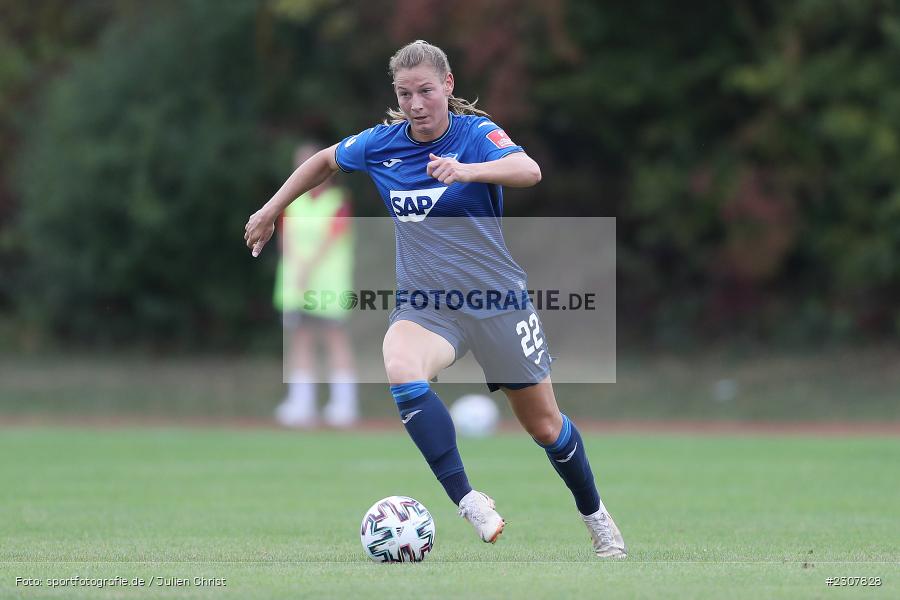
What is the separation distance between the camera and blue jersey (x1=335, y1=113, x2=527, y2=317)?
20.2 ft

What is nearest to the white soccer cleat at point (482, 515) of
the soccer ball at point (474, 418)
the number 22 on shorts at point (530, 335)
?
the number 22 on shorts at point (530, 335)

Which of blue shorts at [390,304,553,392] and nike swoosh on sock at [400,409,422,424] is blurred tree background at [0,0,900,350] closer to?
blue shorts at [390,304,553,392]

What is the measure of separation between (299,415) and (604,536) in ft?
32.3

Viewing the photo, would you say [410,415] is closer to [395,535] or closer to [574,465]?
[395,535]

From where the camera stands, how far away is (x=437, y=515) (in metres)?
8.63

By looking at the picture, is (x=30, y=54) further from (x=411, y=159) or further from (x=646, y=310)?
(x=411, y=159)

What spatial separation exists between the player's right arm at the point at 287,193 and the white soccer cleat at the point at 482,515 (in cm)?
161

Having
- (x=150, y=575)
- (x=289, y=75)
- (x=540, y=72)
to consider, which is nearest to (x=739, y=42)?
(x=540, y=72)

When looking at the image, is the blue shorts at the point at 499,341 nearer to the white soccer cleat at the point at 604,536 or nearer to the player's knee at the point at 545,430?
the player's knee at the point at 545,430

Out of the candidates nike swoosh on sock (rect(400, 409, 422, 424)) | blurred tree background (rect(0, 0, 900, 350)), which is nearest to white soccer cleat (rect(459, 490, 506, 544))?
nike swoosh on sock (rect(400, 409, 422, 424))

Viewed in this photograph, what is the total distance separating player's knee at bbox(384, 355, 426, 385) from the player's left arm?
2.73ft

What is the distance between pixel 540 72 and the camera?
74.9 ft

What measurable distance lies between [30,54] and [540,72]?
33.7ft

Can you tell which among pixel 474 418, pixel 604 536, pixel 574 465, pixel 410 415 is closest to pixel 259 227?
pixel 410 415
